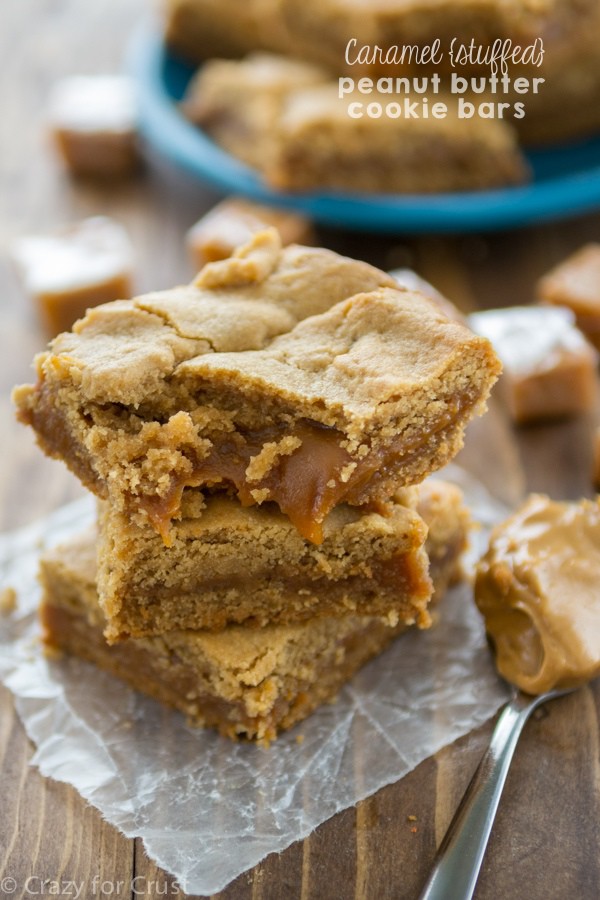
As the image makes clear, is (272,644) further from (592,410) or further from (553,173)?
(553,173)

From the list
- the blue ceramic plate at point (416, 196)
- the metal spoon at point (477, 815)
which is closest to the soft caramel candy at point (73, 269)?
the blue ceramic plate at point (416, 196)

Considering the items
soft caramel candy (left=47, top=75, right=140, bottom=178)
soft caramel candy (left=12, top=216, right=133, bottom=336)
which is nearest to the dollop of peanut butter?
soft caramel candy (left=12, top=216, right=133, bottom=336)

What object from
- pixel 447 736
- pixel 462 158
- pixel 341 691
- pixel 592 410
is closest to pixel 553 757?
pixel 447 736

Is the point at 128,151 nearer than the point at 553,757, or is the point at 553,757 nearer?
the point at 553,757

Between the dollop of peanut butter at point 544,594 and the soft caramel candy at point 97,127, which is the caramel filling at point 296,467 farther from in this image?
the soft caramel candy at point 97,127

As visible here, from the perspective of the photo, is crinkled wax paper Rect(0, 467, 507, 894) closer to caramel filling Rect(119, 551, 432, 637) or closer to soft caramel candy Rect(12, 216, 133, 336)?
caramel filling Rect(119, 551, 432, 637)

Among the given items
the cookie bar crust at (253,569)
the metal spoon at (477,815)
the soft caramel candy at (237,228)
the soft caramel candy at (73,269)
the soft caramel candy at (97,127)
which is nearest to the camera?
the metal spoon at (477,815)
